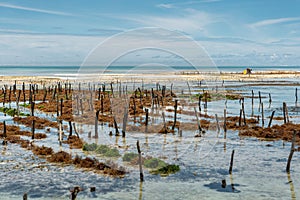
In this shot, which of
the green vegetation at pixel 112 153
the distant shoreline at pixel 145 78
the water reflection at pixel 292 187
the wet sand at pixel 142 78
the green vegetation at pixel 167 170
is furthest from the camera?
the distant shoreline at pixel 145 78

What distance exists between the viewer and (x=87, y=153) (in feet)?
62.2

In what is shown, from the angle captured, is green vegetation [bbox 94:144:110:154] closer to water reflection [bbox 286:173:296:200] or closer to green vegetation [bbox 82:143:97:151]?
green vegetation [bbox 82:143:97:151]

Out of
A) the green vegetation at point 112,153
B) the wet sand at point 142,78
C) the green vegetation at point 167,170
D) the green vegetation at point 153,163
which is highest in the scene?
the wet sand at point 142,78

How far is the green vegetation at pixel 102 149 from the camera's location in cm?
1827

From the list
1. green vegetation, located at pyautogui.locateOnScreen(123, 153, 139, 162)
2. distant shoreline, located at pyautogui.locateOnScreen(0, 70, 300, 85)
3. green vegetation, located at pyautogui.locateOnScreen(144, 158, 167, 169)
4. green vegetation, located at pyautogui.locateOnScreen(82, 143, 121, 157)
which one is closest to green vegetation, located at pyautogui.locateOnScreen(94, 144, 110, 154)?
green vegetation, located at pyautogui.locateOnScreen(82, 143, 121, 157)

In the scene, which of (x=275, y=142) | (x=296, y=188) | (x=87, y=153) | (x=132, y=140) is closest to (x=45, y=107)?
(x=132, y=140)

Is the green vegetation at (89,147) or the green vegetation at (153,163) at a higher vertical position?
the green vegetation at (89,147)

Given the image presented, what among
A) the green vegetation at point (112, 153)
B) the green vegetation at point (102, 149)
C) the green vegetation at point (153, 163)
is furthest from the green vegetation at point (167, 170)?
the green vegetation at point (102, 149)

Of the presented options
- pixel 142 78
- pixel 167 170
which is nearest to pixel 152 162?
pixel 167 170

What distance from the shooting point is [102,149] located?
18.9m

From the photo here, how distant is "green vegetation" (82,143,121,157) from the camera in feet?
59.9

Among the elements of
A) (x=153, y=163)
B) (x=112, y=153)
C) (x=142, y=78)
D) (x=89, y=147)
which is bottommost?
(x=153, y=163)

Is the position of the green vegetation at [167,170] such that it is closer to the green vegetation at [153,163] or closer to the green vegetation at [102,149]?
the green vegetation at [153,163]

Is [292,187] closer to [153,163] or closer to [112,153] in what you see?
[153,163]
